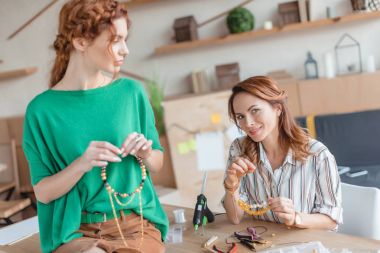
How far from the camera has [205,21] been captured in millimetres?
4262

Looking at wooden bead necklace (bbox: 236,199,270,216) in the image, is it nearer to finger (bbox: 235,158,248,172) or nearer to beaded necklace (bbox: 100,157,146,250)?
finger (bbox: 235,158,248,172)

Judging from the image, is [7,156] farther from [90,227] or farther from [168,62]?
[90,227]

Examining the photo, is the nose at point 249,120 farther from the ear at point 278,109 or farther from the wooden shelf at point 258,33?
the wooden shelf at point 258,33

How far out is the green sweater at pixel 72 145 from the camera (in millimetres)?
1303

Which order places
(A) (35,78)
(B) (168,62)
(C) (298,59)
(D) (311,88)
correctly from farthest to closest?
(A) (35,78) < (B) (168,62) < (C) (298,59) < (D) (311,88)

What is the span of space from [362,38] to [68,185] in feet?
11.3

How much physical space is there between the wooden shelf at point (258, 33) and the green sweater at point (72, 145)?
9.25ft

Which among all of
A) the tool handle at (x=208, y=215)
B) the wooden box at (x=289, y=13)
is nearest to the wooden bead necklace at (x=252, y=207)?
the tool handle at (x=208, y=215)

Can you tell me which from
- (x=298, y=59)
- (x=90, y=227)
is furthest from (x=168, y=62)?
(x=90, y=227)

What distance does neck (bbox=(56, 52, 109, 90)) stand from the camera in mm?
1329

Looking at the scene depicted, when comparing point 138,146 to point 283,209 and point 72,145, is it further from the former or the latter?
point 283,209

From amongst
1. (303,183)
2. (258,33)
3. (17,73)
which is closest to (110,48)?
(303,183)

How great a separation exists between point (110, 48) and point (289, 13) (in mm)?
2999

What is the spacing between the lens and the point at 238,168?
156 centimetres
